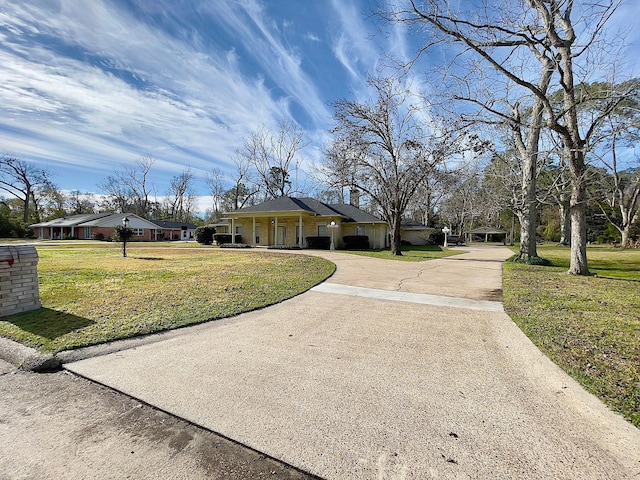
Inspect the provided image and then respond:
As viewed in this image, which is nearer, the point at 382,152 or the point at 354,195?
the point at 382,152

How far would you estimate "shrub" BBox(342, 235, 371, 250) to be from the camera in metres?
23.1

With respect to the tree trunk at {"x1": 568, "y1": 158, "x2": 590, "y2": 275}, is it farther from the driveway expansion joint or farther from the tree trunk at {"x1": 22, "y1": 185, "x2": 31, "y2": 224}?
the tree trunk at {"x1": 22, "y1": 185, "x2": 31, "y2": 224}

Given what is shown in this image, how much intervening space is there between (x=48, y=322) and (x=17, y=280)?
1168 millimetres

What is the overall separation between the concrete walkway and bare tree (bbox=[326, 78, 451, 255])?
13197 mm

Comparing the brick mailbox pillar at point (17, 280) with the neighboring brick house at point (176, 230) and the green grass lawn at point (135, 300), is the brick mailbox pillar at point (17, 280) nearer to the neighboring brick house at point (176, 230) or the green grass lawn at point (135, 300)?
the green grass lawn at point (135, 300)

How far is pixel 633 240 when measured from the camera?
1138 inches

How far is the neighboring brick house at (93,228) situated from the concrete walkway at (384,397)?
39.6 m

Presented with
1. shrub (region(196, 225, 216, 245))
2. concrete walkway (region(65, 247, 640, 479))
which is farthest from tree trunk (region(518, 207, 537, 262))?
shrub (region(196, 225, 216, 245))

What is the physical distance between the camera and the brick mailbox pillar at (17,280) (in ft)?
14.9

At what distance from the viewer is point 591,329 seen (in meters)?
4.14

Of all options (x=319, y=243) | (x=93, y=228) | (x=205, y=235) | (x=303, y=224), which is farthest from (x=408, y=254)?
(x=93, y=228)

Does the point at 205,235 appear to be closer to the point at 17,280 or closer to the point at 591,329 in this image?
the point at 17,280

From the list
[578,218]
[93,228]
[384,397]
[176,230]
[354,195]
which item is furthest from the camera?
[176,230]

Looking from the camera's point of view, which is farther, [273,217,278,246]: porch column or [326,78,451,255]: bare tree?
[273,217,278,246]: porch column
